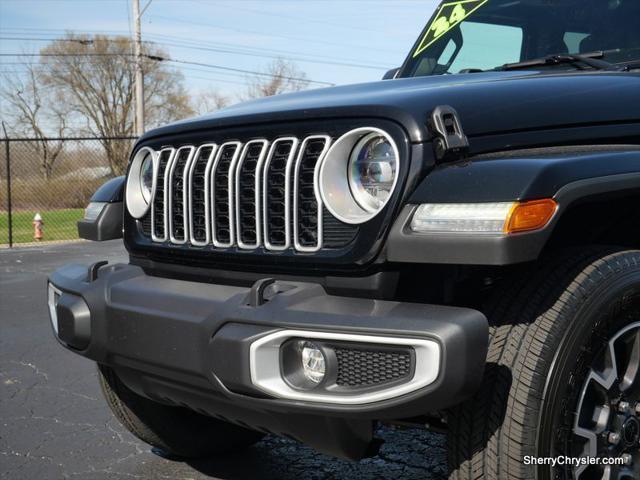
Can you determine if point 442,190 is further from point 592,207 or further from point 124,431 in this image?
point 124,431

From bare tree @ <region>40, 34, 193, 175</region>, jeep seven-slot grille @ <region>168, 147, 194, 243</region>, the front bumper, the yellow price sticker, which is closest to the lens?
the front bumper

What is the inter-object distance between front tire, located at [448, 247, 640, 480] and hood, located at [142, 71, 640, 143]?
45 centimetres

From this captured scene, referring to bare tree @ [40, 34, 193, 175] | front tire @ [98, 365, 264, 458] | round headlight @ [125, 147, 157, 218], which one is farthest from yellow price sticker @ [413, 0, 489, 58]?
bare tree @ [40, 34, 193, 175]

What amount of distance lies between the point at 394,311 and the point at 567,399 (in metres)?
0.56

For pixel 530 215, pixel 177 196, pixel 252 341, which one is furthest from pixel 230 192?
pixel 530 215

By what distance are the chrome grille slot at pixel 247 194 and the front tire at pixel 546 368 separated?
0.80 m

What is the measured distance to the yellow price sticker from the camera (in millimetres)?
4256

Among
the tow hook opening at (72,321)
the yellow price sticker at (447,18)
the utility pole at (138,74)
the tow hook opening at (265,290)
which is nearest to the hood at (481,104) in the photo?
the tow hook opening at (265,290)

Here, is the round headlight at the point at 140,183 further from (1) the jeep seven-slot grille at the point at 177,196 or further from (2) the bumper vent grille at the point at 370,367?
(2) the bumper vent grille at the point at 370,367

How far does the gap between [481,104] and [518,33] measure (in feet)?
5.24

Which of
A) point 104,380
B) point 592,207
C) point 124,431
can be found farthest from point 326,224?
point 124,431

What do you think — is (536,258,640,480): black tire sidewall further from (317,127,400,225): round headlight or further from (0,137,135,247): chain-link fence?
(0,137,135,247): chain-link fence

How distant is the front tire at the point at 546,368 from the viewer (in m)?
2.09

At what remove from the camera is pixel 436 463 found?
3.40m
